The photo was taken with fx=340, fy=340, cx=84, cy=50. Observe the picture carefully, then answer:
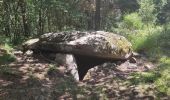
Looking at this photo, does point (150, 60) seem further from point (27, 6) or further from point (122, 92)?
point (27, 6)

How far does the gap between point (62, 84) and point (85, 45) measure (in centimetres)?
203

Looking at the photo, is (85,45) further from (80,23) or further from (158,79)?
(80,23)

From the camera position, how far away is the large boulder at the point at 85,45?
948 cm

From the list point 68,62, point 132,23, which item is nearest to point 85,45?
point 68,62

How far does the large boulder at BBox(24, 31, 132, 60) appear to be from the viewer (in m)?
9.48

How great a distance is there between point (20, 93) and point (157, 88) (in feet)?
9.95

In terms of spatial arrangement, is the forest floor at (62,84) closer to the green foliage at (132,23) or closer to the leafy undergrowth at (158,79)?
the leafy undergrowth at (158,79)

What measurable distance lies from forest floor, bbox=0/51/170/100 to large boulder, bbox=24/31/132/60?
1.69ft

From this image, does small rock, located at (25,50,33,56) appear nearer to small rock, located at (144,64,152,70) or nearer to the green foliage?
small rock, located at (144,64,152,70)

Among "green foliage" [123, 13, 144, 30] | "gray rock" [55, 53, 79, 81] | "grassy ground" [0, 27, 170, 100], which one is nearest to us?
"grassy ground" [0, 27, 170, 100]

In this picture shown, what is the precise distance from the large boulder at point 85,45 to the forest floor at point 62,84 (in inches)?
20.2

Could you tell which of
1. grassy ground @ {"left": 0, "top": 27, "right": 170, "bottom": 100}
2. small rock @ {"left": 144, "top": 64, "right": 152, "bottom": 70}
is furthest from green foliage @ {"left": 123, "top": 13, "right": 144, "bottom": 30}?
grassy ground @ {"left": 0, "top": 27, "right": 170, "bottom": 100}

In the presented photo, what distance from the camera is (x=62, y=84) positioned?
25.4ft

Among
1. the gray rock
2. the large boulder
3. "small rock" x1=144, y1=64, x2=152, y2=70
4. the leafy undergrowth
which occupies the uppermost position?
the large boulder
